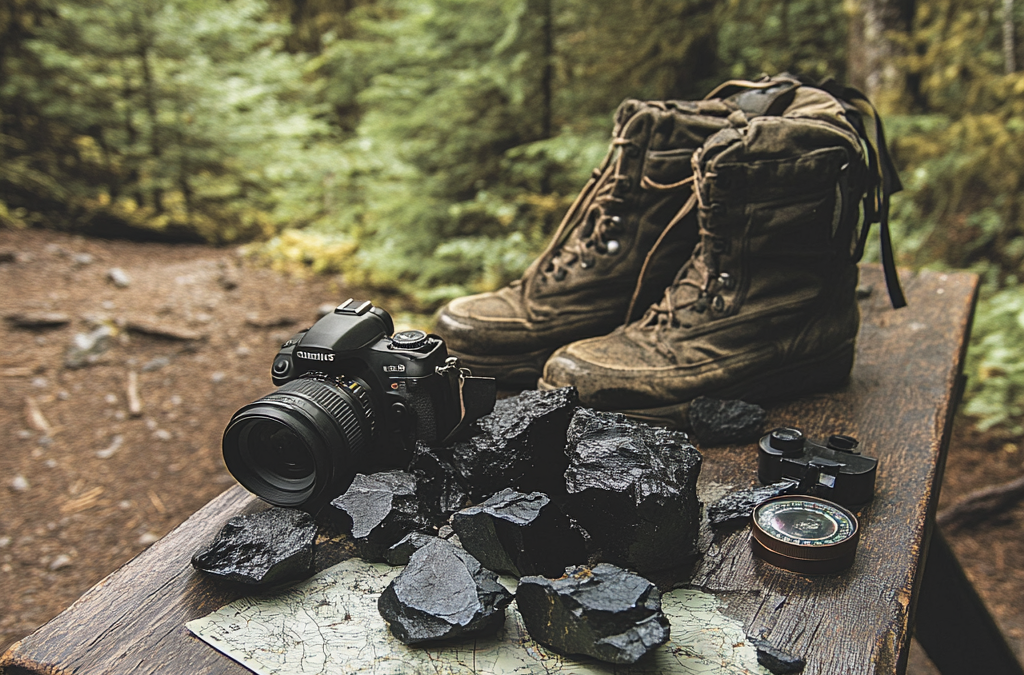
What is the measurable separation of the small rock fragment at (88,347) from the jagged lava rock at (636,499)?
2.51 m

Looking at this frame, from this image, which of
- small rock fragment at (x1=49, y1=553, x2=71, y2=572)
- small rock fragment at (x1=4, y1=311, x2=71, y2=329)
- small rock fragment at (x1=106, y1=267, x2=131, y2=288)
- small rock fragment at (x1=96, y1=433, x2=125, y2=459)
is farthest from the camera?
small rock fragment at (x1=106, y1=267, x2=131, y2=288)

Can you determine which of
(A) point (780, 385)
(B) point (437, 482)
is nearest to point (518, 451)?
(B) point (437, 482)

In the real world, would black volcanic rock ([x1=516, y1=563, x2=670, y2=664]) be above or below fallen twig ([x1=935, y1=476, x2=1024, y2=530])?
above

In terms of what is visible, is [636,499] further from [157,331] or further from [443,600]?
[157,331]

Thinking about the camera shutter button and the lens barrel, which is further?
the camera shutter button

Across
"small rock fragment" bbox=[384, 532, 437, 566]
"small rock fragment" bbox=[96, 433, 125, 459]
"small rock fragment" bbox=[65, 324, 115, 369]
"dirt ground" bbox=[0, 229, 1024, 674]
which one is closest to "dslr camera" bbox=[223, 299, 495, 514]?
"small rock fragment" bbox=[384, 532, 437, 566]

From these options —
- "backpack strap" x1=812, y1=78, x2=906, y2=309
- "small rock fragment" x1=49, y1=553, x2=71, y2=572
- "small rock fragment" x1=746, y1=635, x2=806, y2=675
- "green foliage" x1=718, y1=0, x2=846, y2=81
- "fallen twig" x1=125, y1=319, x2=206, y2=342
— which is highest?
"green foliage" x1=718, y1=0, x2=846, y2=81

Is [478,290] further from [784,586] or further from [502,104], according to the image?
[784,586]

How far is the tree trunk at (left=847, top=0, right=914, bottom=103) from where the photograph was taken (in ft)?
8.91

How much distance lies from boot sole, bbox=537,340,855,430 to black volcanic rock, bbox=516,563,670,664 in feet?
1.63

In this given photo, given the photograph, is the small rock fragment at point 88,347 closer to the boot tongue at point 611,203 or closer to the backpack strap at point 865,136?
the boot tongue at point 611,203

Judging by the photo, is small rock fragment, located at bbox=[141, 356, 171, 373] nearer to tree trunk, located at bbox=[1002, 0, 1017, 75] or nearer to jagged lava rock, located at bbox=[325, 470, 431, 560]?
jagged lava rock, located at bbox=[325, 470, 431, 560]

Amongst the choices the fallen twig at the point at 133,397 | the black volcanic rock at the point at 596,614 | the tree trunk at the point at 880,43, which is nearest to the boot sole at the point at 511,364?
the black volcanic rock at the point at 596,614

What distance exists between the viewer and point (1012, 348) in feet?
7.86
